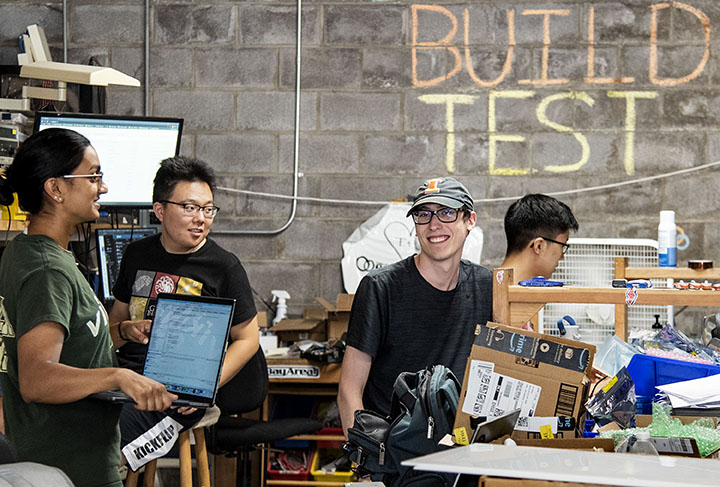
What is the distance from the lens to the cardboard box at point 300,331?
3834 millimetres

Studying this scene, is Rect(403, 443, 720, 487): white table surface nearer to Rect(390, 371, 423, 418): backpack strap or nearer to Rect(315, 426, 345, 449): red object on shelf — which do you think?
Rect(390, 371, 423, 418): backpack strap

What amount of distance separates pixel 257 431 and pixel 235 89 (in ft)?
6.14

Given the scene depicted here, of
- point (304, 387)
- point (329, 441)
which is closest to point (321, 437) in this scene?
point (329, 441)

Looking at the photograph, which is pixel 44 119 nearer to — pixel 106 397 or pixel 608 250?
pixel 106 397

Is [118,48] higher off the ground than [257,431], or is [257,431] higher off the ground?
[118,48]

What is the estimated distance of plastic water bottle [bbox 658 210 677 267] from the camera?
289 centimetres

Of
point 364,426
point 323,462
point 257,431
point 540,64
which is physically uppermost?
point 540,64

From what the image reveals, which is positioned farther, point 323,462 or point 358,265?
point 358,265

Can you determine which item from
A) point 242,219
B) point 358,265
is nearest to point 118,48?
point 242,219

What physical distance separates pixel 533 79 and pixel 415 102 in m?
0.58

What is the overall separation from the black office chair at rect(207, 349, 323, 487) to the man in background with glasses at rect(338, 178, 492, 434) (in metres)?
0.66

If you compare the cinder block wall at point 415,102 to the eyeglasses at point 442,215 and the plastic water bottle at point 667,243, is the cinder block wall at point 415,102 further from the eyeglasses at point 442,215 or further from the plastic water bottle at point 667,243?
the eyeglasses at point 442,215

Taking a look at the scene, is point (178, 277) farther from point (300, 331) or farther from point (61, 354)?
point (300, 331)

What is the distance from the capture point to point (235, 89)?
426cm
